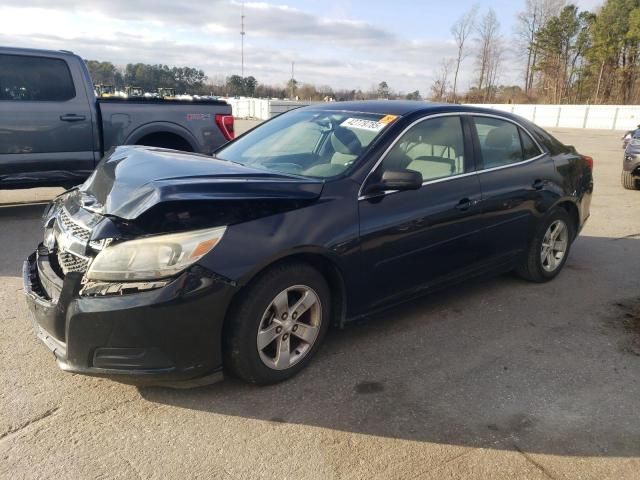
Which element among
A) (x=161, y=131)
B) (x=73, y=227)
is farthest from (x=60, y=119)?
(x=73, y=227)

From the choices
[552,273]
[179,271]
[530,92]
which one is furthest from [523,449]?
[530,92]

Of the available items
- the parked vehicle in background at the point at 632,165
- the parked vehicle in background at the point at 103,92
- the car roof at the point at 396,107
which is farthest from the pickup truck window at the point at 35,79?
the parked vehicle in background at the point at 632,165

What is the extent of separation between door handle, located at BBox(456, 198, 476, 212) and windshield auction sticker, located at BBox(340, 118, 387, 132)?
83 cm

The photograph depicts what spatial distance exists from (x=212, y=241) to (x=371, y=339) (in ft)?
5.21

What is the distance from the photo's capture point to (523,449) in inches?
104

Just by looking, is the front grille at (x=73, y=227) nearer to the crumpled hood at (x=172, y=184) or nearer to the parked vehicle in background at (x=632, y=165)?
the crumpled hood at (x=172, y=184)

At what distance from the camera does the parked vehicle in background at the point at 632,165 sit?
1055 cm

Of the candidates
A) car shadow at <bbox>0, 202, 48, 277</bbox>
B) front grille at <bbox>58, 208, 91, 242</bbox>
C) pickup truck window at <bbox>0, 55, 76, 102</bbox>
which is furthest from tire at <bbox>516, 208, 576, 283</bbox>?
pickup truck window at <bbox>0, 55, 76, 102</bbox>

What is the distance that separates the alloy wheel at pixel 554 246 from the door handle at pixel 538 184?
47cm

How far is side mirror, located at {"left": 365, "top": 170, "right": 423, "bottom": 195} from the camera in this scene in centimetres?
328

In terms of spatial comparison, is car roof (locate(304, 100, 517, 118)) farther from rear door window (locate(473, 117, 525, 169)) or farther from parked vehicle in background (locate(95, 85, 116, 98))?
parked vehicle in background (locate(95, 85, 116, 98))

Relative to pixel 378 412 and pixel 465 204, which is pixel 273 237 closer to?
pixel 378 412

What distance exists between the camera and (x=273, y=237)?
2.83 metres

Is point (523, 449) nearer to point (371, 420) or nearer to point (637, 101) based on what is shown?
point (371, 420)
